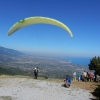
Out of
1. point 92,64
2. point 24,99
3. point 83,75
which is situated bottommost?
point 24,99

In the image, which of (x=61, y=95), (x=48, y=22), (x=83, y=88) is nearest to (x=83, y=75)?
(x=83, y=88)

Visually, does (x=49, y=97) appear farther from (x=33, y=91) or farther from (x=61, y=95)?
(x=33, y=91)

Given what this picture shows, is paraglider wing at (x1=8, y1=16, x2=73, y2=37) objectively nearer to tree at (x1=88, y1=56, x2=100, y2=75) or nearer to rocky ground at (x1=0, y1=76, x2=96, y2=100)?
rocky ground at (x1=0, y1=76, x2=96, y2=100)

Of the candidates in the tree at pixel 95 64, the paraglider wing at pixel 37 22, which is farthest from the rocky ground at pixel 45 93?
the tree at pixel 95 64

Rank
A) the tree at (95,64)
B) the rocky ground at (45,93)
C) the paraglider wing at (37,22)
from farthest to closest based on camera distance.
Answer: the tree at (95,64) → the rocky ground at (45,93) → the paraglider wing at (37,22)

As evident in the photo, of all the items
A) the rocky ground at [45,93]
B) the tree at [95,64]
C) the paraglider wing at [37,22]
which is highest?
the paraglider wing at [37,22]

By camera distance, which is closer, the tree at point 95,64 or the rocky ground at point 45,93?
the rocky ground at point 45,93

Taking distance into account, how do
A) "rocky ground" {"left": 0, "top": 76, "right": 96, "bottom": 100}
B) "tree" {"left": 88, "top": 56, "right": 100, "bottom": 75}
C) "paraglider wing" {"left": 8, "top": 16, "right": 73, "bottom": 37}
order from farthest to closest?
"tree" {"left": 88, "top": 56, "right": 100, "bottom": 75}
"rocky ground" {"left": 0, "top": 76, "right": 96, "bottom": 100}
"paraglider wing" {"left": 8, "top": 16, "right": 73, "bottom": 37}

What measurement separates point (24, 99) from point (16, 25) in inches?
266

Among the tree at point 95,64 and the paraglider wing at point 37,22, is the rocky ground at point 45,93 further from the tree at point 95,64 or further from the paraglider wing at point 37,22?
the tree at point 95,64

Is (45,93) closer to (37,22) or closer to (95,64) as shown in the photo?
(37,22)

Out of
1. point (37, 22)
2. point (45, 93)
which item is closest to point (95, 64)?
point (45, 93)

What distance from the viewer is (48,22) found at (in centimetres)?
1247

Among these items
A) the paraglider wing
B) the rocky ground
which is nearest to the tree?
the rocky ground
